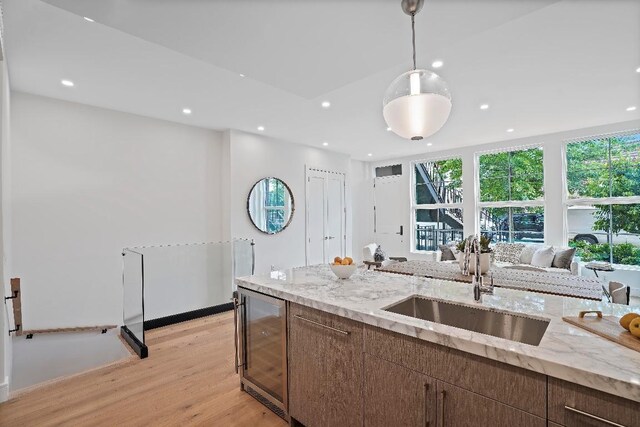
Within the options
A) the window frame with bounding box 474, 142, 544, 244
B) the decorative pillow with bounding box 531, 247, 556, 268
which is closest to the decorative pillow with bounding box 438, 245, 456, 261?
the window frame with bounding box 474, 142, 544, 244

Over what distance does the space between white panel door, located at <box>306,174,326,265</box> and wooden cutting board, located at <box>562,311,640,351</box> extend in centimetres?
486

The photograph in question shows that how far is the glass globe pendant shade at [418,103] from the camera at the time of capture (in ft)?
5.51

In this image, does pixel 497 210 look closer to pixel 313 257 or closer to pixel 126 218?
pixel 313 257

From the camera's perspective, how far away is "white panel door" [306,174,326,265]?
603 cm

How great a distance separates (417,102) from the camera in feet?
5.49

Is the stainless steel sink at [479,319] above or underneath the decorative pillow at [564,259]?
above

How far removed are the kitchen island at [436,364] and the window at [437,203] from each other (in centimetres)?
519

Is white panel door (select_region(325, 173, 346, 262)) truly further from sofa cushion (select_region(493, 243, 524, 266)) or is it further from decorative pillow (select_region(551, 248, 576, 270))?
decorative pillow (select_region(551, 248, 576, 270))

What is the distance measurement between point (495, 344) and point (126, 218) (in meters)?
4.26

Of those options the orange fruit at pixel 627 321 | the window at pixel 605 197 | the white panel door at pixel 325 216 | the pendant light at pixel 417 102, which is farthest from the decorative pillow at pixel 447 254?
the orange fruit at pixel 627 321

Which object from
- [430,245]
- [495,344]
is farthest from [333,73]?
[430,245]

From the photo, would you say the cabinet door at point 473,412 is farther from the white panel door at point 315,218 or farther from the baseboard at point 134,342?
the white panel door at point 315,218

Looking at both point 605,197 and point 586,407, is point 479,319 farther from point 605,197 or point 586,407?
point 605,197

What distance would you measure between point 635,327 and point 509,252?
202 inches
